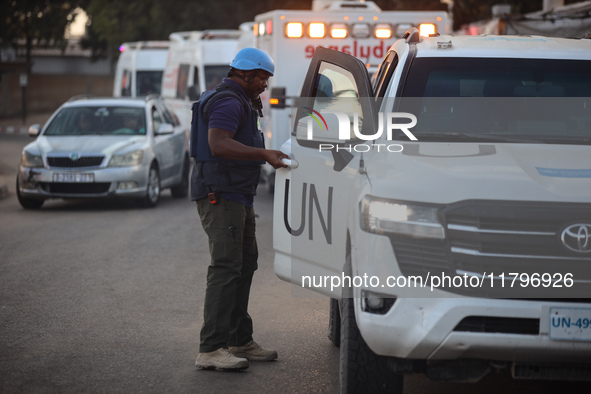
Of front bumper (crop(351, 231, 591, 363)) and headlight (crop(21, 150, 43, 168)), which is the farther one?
headlight (crop(21, 150, 43, 168))

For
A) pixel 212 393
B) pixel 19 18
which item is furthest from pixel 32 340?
pixel 19 18

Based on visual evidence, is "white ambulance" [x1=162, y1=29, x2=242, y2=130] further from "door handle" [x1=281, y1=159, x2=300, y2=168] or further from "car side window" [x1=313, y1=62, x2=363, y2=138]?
"door handle" [x1=281, y1=159, x2=300, y2=168]

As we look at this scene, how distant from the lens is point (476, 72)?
572cm

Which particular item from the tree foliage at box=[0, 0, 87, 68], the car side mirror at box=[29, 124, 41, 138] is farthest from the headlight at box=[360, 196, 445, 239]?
the tree foliage at box=[0, 0, 87, 68]

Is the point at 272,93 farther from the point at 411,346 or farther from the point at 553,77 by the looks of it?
the point at 411,346

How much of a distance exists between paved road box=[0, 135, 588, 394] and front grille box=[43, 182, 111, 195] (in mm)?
1472

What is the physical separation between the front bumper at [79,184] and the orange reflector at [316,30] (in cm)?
345

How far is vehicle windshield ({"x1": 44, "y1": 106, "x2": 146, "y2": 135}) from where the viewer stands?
14734mm

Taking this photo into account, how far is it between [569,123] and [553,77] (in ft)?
1.14

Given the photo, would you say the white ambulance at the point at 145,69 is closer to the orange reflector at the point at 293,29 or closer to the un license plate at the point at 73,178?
the orange reflector at the point at 293,29

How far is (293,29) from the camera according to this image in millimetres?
14625

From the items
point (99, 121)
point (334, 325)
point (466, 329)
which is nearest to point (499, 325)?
point (466, 329)

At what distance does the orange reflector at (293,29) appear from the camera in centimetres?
1459

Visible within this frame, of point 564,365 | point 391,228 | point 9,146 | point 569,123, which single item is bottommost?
point 9,146
